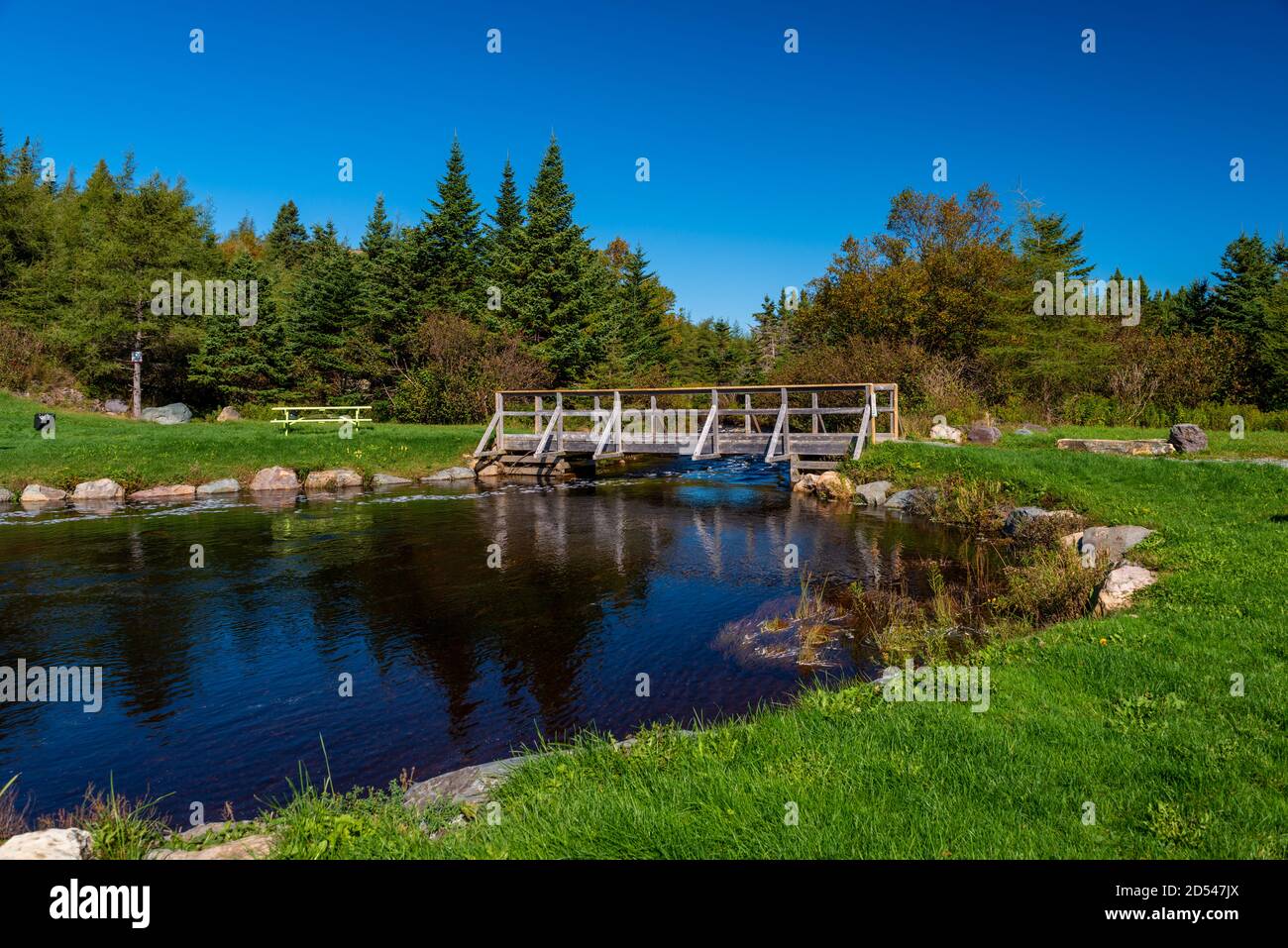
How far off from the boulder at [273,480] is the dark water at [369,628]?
11.9 ft

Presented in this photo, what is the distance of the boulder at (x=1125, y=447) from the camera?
1770 cm

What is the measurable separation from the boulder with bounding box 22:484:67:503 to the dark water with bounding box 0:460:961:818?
1.51 m

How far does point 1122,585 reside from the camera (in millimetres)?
8336

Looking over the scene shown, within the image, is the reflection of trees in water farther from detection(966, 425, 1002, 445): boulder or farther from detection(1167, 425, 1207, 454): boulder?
detection(1167, 425, 1207, 454): boulder

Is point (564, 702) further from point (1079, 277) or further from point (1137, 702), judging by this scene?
point (1079, 277)

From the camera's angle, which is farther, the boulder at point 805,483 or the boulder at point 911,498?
the boulder at point 805,483

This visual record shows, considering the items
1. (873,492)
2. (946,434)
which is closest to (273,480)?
(873,492)

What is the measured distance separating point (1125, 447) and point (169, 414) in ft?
127

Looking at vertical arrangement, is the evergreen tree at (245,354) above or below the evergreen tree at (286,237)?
below

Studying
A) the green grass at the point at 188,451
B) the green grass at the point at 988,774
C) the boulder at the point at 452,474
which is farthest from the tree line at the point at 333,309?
the green grass at the point at 988,774

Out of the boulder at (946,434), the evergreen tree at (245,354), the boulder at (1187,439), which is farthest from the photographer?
the evergreen tree at (245,354)

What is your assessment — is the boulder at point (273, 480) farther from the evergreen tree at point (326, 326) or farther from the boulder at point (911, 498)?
the evergreen tree at point (326, 326)

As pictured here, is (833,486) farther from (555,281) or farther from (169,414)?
(169,414)
